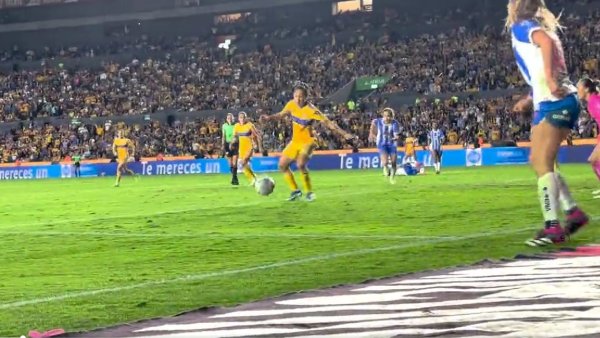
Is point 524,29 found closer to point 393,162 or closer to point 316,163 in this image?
point 393,162

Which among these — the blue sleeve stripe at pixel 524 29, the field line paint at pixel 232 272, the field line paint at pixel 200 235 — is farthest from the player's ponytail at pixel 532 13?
the field line paint at pixel 200 235

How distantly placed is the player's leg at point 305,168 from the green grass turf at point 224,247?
0.25 m

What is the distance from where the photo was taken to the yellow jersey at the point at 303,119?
22.5 meters

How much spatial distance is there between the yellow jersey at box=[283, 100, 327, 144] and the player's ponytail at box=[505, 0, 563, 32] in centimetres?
1154

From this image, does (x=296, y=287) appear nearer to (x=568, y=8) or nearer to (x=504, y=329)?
(x=504, y=329)

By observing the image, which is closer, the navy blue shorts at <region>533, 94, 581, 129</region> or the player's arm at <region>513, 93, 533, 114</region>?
the navy blue shorts at <region>533, 94, 581, 129</region>

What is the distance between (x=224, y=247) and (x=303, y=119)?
10.5 metres

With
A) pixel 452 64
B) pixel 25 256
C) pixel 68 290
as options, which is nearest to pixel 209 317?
pixel 68 290

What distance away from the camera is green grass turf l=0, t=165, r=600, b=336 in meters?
8.04

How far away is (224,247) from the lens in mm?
12297

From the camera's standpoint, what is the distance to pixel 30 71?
258ft

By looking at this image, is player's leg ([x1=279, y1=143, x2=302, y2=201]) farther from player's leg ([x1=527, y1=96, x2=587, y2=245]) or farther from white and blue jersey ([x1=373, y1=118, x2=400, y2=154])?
player's leg ([x1=527, y1=96, x2=587, y2=245])

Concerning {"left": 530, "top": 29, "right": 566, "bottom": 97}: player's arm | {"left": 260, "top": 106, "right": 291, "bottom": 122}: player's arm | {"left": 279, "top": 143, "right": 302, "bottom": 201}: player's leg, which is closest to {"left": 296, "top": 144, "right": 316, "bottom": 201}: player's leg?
{"left": 279, "top": 143, "right": 302, "bottom": 201}: player's leg

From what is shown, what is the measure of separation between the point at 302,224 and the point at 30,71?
218 ft
